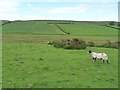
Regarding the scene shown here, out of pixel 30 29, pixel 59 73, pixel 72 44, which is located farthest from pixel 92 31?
pixel 59 73

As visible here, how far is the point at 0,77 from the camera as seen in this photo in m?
18.1

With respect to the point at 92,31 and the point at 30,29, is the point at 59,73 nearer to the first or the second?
the point at 92,31

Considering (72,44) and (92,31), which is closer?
(72,44)

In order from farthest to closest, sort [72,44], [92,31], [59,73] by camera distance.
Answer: [92,31]
[72,44]
[59,73]

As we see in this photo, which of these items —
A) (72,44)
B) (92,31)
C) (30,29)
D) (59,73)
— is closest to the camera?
(59,73)

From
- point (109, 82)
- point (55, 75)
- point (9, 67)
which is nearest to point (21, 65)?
point (9, 67)

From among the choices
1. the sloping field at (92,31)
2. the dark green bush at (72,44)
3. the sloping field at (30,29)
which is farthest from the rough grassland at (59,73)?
the sloping field at (30,29)

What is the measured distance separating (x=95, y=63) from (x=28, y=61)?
586 cm

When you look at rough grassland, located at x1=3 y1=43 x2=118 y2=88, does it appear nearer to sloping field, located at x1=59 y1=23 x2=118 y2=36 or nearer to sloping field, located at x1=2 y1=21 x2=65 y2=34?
sloping field, located at x1=59 y1=23 x2=118 y2=36

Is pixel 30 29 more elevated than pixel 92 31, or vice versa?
pixel 30 29

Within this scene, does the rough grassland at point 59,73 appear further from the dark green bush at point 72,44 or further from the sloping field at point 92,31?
the sloping field at point 92,31

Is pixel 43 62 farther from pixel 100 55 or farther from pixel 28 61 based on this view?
pixel 100 55

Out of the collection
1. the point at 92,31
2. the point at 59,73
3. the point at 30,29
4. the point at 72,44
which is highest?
the point at 30,29

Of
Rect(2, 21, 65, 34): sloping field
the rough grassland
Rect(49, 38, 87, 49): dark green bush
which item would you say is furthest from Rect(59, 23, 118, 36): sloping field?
the rough grassland
